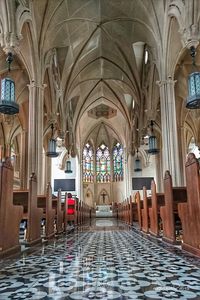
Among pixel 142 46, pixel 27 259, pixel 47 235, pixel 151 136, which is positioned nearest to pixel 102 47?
pixel 142 46

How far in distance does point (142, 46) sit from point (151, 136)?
18.3 ft

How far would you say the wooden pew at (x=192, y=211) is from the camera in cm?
410

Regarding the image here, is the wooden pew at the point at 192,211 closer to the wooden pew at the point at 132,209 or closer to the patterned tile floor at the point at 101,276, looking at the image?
the patterned tile floor at the point at 101,276

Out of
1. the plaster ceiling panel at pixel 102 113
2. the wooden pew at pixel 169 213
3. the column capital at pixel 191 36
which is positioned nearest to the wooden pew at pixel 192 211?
the wooden pew at pixel 169 213

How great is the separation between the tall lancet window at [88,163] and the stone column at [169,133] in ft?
79.7

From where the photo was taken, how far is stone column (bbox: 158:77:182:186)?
401 inches

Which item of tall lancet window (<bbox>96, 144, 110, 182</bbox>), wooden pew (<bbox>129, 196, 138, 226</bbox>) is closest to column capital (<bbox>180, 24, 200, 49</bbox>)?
wooden pew (<bbox>129, 196, 138, 226</bbox>)

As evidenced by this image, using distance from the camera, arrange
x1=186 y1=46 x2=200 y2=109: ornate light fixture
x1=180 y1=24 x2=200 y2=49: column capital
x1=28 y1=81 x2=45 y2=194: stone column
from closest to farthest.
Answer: x1=186 y1=46 x2=200 y2=109: ornate light fixture → x1=180 y1=24 x2=200 y2=49: column capital → x1=28 y1=81 x2=45 y2=194: stone column

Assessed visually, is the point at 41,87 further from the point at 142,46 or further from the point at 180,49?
the point at 142,46

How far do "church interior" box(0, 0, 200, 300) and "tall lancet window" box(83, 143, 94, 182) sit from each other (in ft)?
13.2

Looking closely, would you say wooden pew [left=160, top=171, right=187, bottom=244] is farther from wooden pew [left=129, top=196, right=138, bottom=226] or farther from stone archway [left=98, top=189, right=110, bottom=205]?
stone archway [left=98, top=189, right=110, bottom=205]

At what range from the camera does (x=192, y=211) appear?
14.2 ft

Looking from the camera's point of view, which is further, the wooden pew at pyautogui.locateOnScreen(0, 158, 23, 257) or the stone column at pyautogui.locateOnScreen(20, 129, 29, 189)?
the stone column at pyautogui.locateOnScreen(20, 129, 29, 189)

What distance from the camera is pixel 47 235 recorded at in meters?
7.26
